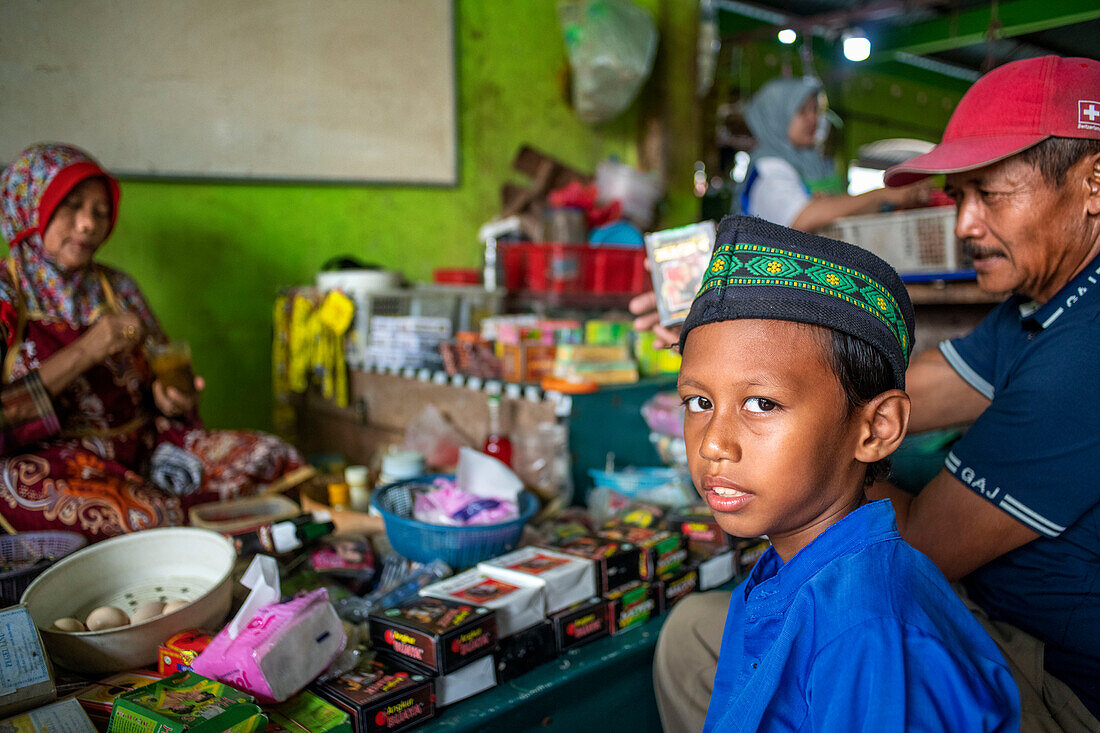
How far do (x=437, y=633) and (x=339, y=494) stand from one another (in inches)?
48.1

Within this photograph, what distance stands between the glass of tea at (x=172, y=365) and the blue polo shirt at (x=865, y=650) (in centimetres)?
227

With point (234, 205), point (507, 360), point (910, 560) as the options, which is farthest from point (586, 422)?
point (234, 205)

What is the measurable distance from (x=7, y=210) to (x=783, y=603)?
2.93 m

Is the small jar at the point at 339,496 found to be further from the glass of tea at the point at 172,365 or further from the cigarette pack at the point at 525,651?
the cigarette pack at the point at 525,651

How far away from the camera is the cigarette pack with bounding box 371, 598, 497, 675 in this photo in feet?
4.53

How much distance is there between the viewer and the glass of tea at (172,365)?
258 centimetres

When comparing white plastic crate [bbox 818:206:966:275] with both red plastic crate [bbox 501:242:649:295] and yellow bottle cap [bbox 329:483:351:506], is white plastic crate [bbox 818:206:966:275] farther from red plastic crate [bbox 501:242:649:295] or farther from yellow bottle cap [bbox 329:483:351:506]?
yellow bottle cap [bbox 329:483:351:506]

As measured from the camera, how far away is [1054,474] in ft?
4.06

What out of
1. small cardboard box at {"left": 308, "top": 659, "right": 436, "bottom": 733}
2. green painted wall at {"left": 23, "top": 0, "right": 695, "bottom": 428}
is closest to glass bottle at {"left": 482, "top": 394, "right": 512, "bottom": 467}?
small cardboard box at {"left": 308, "top": 659, "right": 436, "bottom": 733}

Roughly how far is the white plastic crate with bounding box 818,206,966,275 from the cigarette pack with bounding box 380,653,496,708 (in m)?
2.09

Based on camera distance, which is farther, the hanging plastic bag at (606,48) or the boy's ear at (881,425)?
the hanging plastic bag at (606,48)

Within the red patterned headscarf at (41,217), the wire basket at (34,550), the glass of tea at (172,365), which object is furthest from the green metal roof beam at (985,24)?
the wire basket at (34,550)

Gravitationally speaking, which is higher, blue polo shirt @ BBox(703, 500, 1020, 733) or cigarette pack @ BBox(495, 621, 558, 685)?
blue polo shirt @ BBox(703, 500, 1020, 733)

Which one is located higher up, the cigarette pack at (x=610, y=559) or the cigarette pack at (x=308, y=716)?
the cigarette pack at (x=610, y=559)
